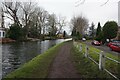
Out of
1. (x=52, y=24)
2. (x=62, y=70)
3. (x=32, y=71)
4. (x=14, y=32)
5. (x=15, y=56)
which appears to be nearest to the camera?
(x=32, y=71)

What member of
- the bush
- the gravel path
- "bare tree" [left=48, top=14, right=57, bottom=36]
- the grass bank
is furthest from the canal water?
"bare tree" [left=48, top=14, right=57, bottom=36]

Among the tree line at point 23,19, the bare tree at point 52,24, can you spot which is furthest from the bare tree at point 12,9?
the bare tree at point 52,24

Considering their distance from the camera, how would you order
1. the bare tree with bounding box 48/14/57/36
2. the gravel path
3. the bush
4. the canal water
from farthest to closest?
1. the bare tree with bounding box 48/14/57/36
2. the bush
3. the canal water
4. the gravel path

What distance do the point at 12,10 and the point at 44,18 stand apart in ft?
105

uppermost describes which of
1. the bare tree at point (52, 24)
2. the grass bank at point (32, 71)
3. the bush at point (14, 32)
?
the bare tree at point (52, 24)

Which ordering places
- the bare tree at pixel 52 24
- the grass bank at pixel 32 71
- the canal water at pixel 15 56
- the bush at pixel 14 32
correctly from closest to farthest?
the grass bank at pixel 32 71, the canal water at pixel 15 56, the bush at pixel 14 32, the bare tree at pixel 52 24

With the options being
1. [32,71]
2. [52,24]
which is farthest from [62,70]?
[52,24]

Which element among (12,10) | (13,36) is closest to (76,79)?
(13,36)

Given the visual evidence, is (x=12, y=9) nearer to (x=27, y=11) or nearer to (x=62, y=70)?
(x=27, y=11)

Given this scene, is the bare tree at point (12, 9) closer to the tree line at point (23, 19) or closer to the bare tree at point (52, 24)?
the tree line at point (23, 19)

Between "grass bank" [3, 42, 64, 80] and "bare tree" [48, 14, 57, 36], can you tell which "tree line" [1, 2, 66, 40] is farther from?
"grass bank" [3, 42, 64, 80]

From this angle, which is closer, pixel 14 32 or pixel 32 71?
pixel 32 71

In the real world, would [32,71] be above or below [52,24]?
below

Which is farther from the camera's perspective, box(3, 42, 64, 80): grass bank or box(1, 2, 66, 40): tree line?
box(1, 2, 66, 40): tree line
